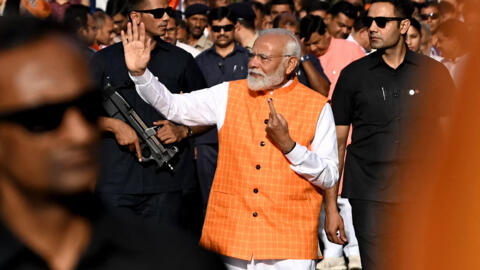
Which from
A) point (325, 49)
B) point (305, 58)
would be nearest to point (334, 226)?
point (305, 58)

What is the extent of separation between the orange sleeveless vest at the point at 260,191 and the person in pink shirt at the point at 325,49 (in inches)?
161

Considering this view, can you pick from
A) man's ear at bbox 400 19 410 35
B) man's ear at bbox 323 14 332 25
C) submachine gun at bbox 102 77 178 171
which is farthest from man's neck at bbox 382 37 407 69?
man's ear at bbox 323 14 332 25

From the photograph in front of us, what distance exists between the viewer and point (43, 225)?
5.24 feet

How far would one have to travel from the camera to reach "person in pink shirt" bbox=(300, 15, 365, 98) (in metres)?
9.66

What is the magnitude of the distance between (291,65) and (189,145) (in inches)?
50.0

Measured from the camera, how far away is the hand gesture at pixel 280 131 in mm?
5211

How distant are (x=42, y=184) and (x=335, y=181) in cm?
418

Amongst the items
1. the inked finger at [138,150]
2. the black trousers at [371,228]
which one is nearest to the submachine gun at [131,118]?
the inked finger at [138,150]

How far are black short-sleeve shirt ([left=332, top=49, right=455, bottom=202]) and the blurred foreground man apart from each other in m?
4.89

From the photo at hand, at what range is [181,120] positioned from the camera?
5641 millimetres

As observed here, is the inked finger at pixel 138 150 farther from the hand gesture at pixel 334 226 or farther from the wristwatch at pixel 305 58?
the wristwatch at pixel 305 58

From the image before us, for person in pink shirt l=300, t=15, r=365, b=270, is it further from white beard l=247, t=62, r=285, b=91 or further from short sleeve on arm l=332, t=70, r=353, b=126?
white beard l=247, t=62, r=285, b=91

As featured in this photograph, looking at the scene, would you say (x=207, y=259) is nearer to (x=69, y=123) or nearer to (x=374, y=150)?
(x=69, y=123)

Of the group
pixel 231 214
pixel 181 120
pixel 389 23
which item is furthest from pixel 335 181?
pixel 389 23
